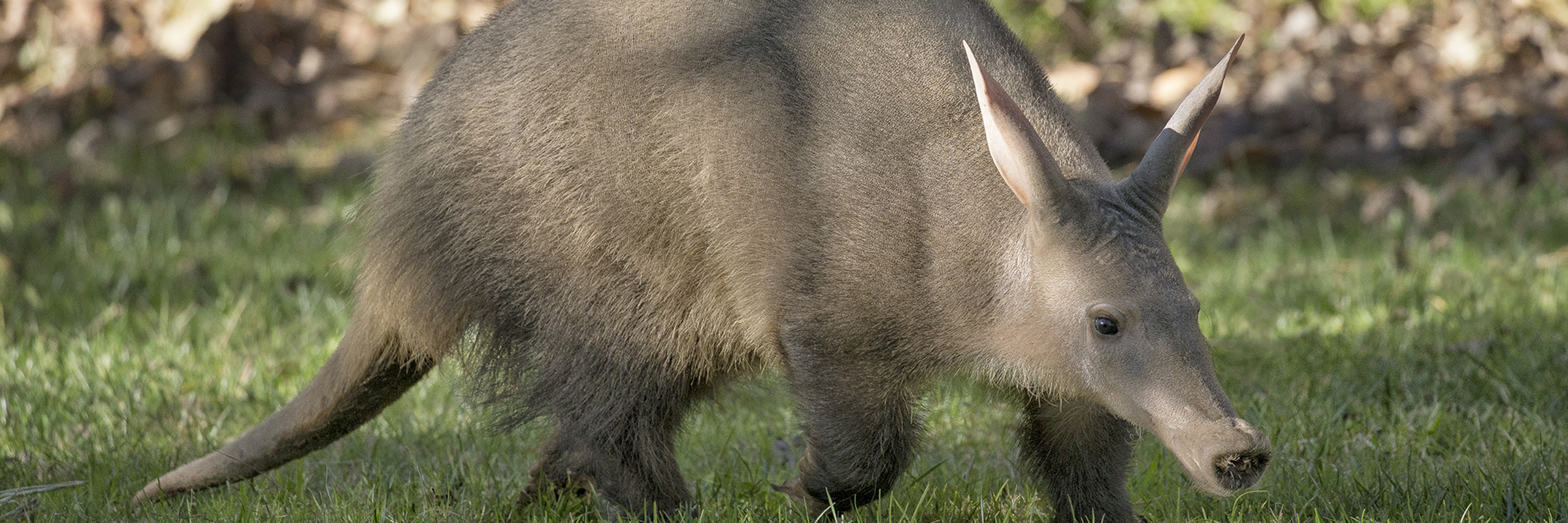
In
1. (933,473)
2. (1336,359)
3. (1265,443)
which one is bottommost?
(1336,359)

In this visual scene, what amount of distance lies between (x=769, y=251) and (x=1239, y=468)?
41.1 inches

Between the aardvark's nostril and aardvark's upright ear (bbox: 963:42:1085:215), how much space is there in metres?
0.55

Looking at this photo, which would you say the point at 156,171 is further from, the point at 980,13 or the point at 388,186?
the point at 980,13

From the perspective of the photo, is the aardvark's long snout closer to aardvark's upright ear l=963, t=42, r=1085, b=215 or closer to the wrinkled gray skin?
the wrinkled gray skin

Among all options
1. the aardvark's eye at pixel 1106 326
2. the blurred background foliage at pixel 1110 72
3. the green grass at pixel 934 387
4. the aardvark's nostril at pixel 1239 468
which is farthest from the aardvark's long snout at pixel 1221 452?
the blurred background foliage at pixel 1110 72

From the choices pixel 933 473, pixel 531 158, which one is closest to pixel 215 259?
pixel 531 158

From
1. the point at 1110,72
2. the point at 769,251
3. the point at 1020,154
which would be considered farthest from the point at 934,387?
the point at 1110,72

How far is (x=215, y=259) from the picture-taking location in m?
5.77

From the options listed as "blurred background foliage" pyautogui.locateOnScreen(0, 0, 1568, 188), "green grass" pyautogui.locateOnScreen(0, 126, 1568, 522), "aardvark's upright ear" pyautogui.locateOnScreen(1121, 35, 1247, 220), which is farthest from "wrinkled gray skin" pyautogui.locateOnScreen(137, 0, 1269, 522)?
"blurred background foliage" pyautogui.locateOnScreen(0, 0, 1568, 188)

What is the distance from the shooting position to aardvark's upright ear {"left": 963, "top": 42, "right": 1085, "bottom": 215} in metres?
2.72

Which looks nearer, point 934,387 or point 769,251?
point 769,251

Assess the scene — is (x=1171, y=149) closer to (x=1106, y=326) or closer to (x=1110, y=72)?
(x=1106, y=326)

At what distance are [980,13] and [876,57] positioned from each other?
31 centimetres

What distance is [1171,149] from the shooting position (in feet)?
9.33
